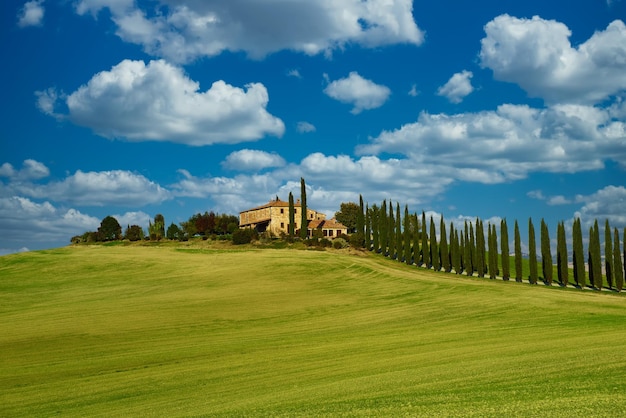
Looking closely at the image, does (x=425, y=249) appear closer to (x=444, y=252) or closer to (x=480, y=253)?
(x=444, y=252)

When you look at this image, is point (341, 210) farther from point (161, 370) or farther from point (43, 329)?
point (161, 370)

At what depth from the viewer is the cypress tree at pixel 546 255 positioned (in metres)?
64.0

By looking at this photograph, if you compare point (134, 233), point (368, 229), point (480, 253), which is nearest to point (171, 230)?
point (134, 233)

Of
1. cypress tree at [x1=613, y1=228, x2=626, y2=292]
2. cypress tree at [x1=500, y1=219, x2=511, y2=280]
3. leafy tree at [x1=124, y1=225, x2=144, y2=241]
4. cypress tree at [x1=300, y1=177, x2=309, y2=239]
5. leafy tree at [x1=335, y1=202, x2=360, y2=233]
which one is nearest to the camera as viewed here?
cypress tree at [x1=613, y1=228, x2=626, y2=292]

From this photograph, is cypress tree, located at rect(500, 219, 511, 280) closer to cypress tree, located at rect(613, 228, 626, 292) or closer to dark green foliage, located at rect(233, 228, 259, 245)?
cypress tree, located at rect(613, 228, 626, 292)

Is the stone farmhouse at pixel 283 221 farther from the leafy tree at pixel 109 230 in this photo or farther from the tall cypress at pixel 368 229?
the leafy tree at pixel 109 230

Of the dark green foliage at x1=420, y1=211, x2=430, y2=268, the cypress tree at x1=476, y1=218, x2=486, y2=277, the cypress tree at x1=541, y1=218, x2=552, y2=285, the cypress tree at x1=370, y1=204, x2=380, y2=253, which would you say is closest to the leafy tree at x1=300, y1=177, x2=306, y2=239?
the cypress tree at x1=370, y1=204, x2=380, y2=253

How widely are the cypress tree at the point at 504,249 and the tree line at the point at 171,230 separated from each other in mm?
50284

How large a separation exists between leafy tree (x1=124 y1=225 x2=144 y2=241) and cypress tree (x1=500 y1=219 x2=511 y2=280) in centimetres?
6704

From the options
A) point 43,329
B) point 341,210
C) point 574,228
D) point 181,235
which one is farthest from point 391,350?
point 341,210

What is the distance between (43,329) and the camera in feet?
111

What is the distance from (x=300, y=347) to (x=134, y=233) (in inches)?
3393

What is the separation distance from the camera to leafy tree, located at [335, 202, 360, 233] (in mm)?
117375

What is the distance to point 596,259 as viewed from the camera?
197ft
